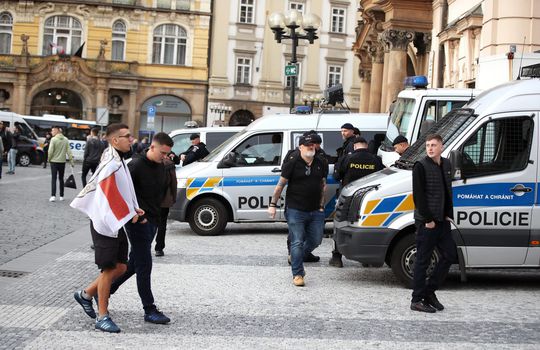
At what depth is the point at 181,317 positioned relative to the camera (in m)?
7.98

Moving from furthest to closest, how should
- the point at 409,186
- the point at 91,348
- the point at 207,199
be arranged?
the point at 207,199 → the point at 409,186 → the point at 91,348

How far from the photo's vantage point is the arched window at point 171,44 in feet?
189

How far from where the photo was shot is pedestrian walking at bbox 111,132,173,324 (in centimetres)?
767

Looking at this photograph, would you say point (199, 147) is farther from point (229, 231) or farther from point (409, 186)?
point (409, 186)

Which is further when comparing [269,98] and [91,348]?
[269,98]

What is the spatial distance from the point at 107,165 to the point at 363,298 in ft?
10.9

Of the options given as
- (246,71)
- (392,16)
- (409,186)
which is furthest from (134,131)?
(409,186)

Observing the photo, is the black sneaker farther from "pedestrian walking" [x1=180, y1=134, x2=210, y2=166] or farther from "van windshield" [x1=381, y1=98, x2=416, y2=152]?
"pedestrian walking" [x1=180, y1=134, x2=210, y2=166]

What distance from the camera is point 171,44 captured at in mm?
57969

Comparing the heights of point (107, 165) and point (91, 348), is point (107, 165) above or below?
above

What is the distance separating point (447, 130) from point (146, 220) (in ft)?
13.8

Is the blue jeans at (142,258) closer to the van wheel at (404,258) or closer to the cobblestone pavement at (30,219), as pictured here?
the van wheel at (404,258)

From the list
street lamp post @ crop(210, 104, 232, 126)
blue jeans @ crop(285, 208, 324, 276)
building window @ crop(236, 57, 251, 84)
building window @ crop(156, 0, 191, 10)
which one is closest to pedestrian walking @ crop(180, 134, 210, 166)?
blue jeans @ crop(285, 208, 324, 276)

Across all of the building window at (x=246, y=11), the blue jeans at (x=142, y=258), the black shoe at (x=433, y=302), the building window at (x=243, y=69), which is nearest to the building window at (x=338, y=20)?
the building window at (x=246, y=11)
